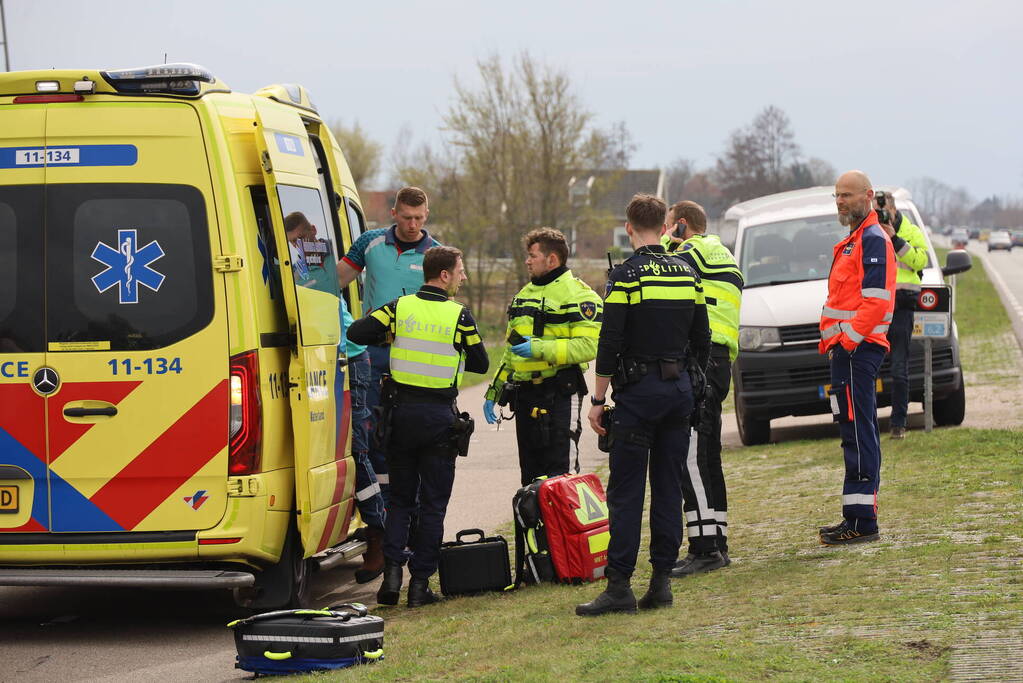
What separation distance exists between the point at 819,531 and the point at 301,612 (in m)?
3.16

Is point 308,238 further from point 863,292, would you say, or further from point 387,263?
point 863,292

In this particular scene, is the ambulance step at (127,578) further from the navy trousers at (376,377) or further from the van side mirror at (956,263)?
the van side mirror at (956,263)

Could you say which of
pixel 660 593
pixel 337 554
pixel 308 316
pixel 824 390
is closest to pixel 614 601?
pixel 660 593

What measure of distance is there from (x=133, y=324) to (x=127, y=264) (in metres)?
0.29

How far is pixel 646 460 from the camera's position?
6.47 meters

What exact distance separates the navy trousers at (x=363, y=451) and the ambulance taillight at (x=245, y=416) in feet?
4.18

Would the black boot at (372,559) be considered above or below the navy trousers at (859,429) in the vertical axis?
below

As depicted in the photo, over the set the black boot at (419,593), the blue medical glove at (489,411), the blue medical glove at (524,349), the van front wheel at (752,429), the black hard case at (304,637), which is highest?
the blue medical glove at (524,349)

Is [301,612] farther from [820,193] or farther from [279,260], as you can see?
[820,193]

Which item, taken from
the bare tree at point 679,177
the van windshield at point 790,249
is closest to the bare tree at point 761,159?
the bare tree at point 679,177

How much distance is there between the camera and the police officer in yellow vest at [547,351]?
7715mm

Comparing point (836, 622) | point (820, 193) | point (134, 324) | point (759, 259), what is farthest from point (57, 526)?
point (820, 193)

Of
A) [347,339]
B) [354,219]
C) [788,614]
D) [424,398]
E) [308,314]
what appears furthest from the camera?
[354,219]

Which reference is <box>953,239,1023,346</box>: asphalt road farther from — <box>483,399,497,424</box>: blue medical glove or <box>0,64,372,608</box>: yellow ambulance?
<box>0,64,372,608</box>: yellow ambulance
